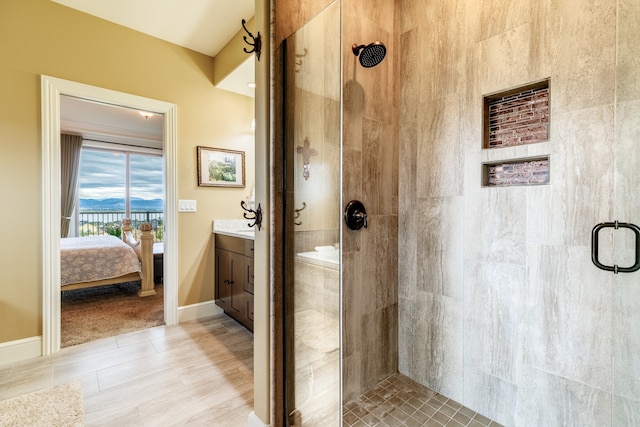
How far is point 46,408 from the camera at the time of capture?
5.28ft

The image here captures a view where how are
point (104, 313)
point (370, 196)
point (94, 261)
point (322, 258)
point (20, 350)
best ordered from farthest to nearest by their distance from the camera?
1. point (94, 261)
2. point (104, 313)
3. point (20, 350)
4. point (370, 196)
5. point (322, 258)

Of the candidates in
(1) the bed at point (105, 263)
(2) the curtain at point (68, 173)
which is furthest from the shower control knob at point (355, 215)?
(2) the curtain at point (68, 173)

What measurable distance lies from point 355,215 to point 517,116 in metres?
1.05

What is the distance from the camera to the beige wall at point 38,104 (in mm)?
2125

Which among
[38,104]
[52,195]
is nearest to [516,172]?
[52,195]

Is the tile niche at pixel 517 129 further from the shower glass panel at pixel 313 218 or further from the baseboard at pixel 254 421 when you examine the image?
the baseboard at pixel 254 421

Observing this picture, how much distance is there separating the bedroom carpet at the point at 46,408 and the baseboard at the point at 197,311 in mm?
1103

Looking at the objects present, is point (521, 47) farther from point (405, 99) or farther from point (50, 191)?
Answer: point (50, 191)

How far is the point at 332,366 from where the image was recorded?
4.20 ft

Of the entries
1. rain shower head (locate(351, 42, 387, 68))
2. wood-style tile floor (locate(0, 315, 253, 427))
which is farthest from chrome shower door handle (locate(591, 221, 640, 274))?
wood-style tile floor (locate(0, 315, 253, 427))

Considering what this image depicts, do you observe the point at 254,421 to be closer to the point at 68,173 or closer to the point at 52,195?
the point at 52,195

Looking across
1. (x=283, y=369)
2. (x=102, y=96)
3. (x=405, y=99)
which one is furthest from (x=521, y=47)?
(x=102, y=96)

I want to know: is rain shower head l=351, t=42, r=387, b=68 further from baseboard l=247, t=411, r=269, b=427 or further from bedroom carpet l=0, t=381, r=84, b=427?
bedroom carpet l=0, t=381, r=84, b=427

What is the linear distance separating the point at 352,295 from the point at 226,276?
1683 millimetres
